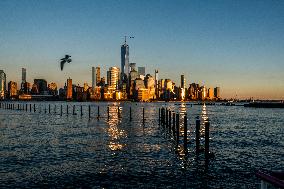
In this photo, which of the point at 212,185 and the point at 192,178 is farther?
the point at 192,178

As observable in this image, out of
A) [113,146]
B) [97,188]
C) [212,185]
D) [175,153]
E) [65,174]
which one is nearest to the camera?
[97,188]

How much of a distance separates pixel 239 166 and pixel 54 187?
42.2 ft

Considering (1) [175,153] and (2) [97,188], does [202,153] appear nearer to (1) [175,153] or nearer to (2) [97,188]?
(1) [175,153]

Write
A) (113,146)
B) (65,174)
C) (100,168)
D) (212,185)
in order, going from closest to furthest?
1. (212,185)
2. (65,174)
3. (100,168)
4. (113,146)

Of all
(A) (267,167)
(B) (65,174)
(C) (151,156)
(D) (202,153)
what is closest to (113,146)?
(C) (151,156)

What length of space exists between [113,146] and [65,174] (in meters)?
12.8

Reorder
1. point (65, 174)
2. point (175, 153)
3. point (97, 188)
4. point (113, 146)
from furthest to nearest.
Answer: point (113, 146) < point (175, 153) < point (65, 174) < point (97, 188)

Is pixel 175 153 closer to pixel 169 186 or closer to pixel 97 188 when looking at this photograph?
pixel 169 186

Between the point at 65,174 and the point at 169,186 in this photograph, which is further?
the point at 65,174

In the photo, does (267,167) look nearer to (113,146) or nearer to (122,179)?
(122,179)

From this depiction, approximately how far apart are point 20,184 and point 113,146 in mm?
15366

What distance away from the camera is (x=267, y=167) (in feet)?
76.8

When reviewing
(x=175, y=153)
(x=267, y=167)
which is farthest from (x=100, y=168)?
(x=267, y=167)

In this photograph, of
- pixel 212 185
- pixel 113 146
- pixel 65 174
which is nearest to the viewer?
pixel 212 185
